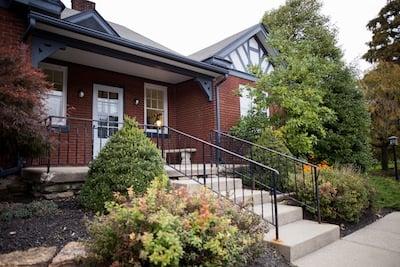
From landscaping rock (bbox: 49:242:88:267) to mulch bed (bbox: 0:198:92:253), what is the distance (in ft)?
1.10

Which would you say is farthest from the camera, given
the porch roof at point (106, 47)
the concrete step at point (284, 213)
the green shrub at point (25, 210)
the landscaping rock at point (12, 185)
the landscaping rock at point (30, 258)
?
the porch roof at point (106, 47)

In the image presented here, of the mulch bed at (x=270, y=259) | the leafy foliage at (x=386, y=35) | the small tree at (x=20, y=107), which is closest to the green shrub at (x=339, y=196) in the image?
the mulch bed at (x=270, y=259)

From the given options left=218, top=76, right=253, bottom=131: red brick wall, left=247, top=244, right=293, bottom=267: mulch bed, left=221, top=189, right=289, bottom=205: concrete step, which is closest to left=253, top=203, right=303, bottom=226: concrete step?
left=221, top=189, right=289, bottom=205: concrete step

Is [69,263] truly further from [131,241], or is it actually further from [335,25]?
[335,25]

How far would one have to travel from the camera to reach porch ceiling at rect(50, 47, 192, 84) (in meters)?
7.47

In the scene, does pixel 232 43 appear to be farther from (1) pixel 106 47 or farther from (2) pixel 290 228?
(2) pixel 290 228

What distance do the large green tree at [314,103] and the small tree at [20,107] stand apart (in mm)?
6142

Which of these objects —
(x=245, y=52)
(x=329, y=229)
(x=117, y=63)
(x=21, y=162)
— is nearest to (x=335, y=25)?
(x=245, y=52)

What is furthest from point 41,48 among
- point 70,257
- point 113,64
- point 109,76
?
point 70,257

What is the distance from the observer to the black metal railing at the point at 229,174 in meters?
4.75

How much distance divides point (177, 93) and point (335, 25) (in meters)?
13.9

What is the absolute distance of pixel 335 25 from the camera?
19375 mm

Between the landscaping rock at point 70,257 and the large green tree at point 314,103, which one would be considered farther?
the large green tree at point 314,103

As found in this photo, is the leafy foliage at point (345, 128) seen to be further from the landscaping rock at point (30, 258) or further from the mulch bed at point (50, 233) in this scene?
the landscaping rock at point (30, 258)
